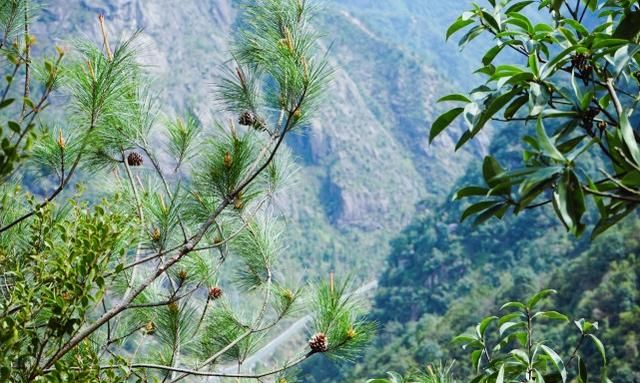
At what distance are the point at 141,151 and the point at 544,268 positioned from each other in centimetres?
2331

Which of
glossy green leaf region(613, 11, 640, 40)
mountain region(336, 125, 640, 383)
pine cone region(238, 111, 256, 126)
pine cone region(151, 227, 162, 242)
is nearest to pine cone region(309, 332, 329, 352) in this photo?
pine cone region(151, 227, 162, 242)

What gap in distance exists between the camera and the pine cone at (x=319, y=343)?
1395 millimetres

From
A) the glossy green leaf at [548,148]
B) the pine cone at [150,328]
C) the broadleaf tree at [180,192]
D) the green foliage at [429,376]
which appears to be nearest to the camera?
the glossy green leaf at [548,148]

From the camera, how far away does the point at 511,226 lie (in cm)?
2727

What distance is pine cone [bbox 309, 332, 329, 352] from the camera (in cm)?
139

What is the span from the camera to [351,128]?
185 feet

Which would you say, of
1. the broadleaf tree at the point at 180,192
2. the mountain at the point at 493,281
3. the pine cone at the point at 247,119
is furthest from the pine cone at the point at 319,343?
the mountain at the point at 493,281

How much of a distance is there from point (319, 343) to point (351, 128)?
55.3 metres

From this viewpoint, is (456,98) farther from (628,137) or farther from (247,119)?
(247,119)

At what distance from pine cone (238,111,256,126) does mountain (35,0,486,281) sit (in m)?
39.5

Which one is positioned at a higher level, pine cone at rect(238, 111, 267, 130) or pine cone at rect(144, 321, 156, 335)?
pine cone at rect(238, 111, 267, 130)

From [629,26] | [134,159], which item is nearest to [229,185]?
[134,159]

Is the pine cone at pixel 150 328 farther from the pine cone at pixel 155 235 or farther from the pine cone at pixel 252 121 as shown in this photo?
the pine cone at pixel 252 121

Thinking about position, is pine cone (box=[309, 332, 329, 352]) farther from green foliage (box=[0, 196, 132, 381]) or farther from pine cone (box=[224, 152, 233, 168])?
green foliage (box=[0, 196, 132, 381])
